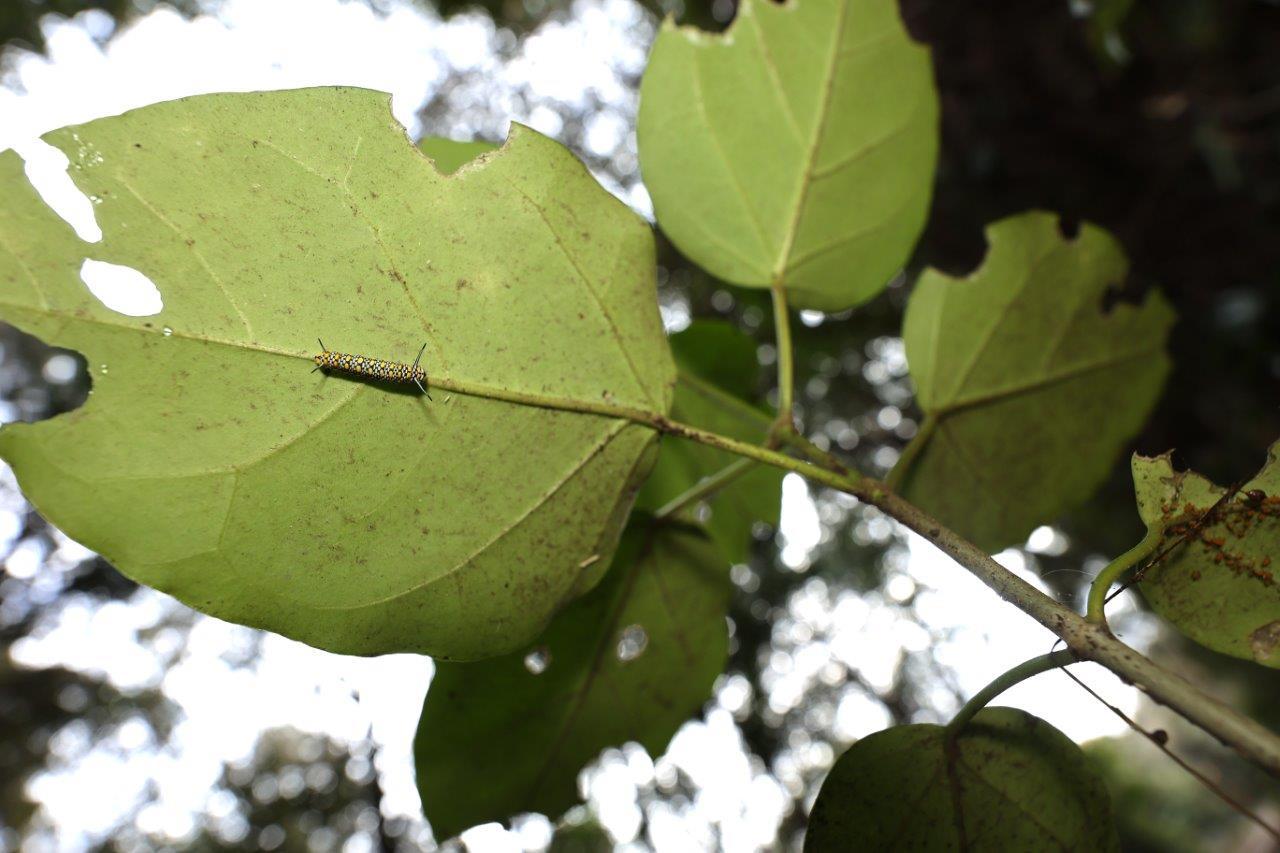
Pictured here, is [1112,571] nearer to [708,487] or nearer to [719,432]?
[708,487]

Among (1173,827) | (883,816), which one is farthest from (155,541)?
(1173,827)

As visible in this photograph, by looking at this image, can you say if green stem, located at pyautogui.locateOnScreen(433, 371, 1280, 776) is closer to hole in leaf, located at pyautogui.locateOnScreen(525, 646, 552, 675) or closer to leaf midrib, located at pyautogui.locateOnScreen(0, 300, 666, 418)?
leaf midrib, located at pyautogui.locateOnScreen(0, 300, 666, 418)

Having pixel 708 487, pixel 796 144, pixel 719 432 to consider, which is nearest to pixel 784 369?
pixel 708 487

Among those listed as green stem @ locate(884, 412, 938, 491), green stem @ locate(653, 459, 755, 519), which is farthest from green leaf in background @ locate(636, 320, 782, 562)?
green stem @ locate(884, 412, 938, 491)

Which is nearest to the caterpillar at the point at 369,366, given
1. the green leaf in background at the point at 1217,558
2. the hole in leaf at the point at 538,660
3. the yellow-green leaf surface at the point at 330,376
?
the yellow-green leaf surface at the point at 330,376

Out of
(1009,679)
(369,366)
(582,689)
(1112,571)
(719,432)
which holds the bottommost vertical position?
(582,689)

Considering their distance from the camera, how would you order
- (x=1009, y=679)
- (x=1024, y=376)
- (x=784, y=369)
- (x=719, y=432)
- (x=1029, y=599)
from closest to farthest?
(x=1029, y=599) → (x=1009, y=679) → (x=784, y=369) → (x=1024, y=376) → (x=719, y=432)
